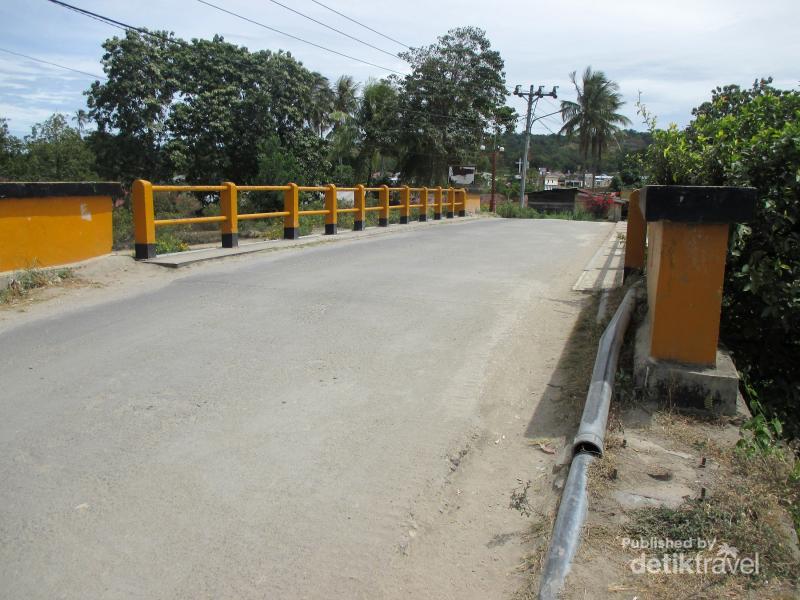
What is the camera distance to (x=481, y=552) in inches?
122

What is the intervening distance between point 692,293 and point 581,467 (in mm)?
1597

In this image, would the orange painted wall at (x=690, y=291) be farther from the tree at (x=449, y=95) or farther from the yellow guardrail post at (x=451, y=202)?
the tree at (x=449, y=95)

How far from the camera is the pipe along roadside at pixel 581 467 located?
2699 mm

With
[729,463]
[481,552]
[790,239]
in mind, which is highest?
[790,239]

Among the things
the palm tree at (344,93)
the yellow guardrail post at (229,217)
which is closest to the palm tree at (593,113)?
the palm tree at (344,93)

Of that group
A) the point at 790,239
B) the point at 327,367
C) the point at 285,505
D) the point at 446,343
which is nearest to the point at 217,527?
the point at 285,505

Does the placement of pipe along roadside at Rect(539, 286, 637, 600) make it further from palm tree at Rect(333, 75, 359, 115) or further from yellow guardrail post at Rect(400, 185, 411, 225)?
palm tree at Rect(333, 75, 359, 115)

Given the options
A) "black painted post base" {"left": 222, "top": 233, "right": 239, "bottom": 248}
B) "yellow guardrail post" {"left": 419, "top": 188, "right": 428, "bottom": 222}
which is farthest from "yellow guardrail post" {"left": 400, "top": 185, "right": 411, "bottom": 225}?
"black painted post base" {"left": 222, "top": 233, "right": 239, "bottom": 248}

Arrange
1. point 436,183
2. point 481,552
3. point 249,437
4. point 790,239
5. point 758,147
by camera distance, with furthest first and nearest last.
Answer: point 436,183 → point 758,147 → point 790,239 → point 249,437 → point 481,552

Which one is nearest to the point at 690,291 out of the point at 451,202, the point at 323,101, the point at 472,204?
the point at 451,202

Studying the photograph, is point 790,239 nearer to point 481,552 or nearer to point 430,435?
point 430,435

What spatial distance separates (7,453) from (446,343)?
361cm

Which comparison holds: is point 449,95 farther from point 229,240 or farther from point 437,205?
point 229,240

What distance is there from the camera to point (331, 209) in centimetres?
1536
